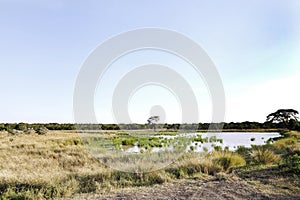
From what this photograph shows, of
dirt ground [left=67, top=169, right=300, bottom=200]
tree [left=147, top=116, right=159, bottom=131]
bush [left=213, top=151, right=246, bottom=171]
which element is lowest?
dirt ground [left=67, top=169, right=300, bottom=200]

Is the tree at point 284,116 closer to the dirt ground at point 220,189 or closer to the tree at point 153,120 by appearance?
the tree at point 153,120

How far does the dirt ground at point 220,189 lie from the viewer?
4895 millimetres

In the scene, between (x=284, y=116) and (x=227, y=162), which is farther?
(x=284, y=116)

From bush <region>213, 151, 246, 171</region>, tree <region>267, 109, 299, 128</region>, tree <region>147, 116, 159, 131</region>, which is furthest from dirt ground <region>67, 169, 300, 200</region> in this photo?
tree <region>267, 109, 299, 128</region>

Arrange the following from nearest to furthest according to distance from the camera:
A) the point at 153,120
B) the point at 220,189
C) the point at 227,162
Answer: the point at 220,189, the point at 227,162, the point at 153,120

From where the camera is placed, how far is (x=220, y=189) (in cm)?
522

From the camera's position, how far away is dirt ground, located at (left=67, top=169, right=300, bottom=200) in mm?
4895

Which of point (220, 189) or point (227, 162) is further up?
Result: point (227, 162)

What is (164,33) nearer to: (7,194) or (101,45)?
(101,45)

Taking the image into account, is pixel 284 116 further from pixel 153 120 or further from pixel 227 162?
pixel 227 162

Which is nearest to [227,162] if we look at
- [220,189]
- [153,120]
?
[220,189]

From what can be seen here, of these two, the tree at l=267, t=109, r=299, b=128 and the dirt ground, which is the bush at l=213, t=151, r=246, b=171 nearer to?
the dirt ground

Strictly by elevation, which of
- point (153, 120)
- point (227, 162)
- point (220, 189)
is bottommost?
point (220, 189)

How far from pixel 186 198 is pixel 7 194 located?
12.4ft
